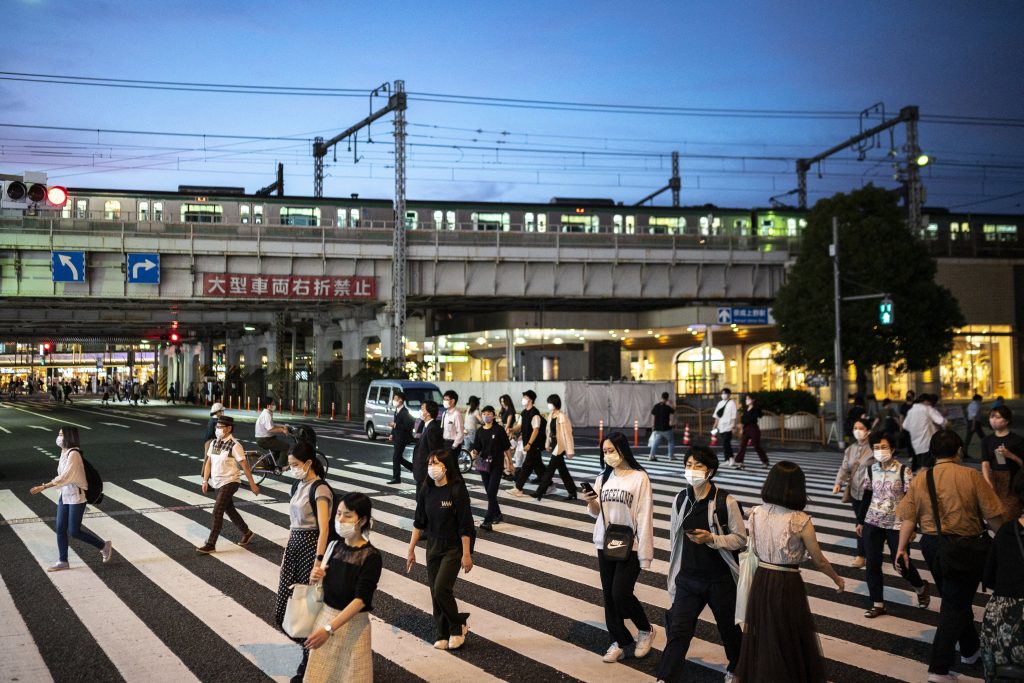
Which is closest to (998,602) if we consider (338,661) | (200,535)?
(338,661)

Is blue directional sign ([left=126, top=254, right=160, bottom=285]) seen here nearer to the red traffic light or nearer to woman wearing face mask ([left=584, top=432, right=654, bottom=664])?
the red traffic light

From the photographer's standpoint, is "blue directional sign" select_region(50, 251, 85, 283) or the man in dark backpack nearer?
the man in dark backpack

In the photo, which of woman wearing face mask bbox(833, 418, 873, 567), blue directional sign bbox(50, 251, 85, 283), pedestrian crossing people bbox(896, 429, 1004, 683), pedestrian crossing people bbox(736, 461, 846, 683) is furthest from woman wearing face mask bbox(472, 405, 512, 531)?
blue directional sign bbox(50, 251, 85, 283)

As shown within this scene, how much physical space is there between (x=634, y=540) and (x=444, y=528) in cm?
145

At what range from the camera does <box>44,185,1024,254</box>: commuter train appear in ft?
143

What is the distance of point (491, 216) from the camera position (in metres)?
48.8

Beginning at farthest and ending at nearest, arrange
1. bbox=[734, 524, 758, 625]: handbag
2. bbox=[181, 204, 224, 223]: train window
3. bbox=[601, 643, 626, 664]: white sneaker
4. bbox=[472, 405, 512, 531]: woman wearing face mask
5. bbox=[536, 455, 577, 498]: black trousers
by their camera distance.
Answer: bbox=[181, 204, 224, 223]: train window, bbox=[536, 455, 577, 498]: black trousers, bbox=[472, 405, 512, 531]: woman wearing face mask, bbox=[601, 643, 626, 664]: white sneaker, bbox=[734, 524, 758, 625]: handbag

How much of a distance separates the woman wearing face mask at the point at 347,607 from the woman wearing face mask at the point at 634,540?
1909 millimetres

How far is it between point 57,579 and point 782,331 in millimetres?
34298

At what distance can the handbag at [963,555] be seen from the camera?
5863 mm

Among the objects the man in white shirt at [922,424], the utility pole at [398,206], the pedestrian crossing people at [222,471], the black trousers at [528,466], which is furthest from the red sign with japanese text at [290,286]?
the pedestrian crossing people at [222,471]

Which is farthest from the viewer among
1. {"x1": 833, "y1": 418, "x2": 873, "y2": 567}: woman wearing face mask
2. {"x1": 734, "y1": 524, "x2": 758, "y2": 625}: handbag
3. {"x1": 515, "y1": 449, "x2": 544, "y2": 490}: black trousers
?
{"x1": 515, "y1": 449, "x2": 544, "y2": 490}: black trousers

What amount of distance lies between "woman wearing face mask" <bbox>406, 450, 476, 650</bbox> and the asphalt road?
1.41 feet

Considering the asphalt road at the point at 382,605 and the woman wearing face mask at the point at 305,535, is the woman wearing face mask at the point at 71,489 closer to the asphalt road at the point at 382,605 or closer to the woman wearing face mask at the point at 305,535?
the asphalt road at the point at 382,605
